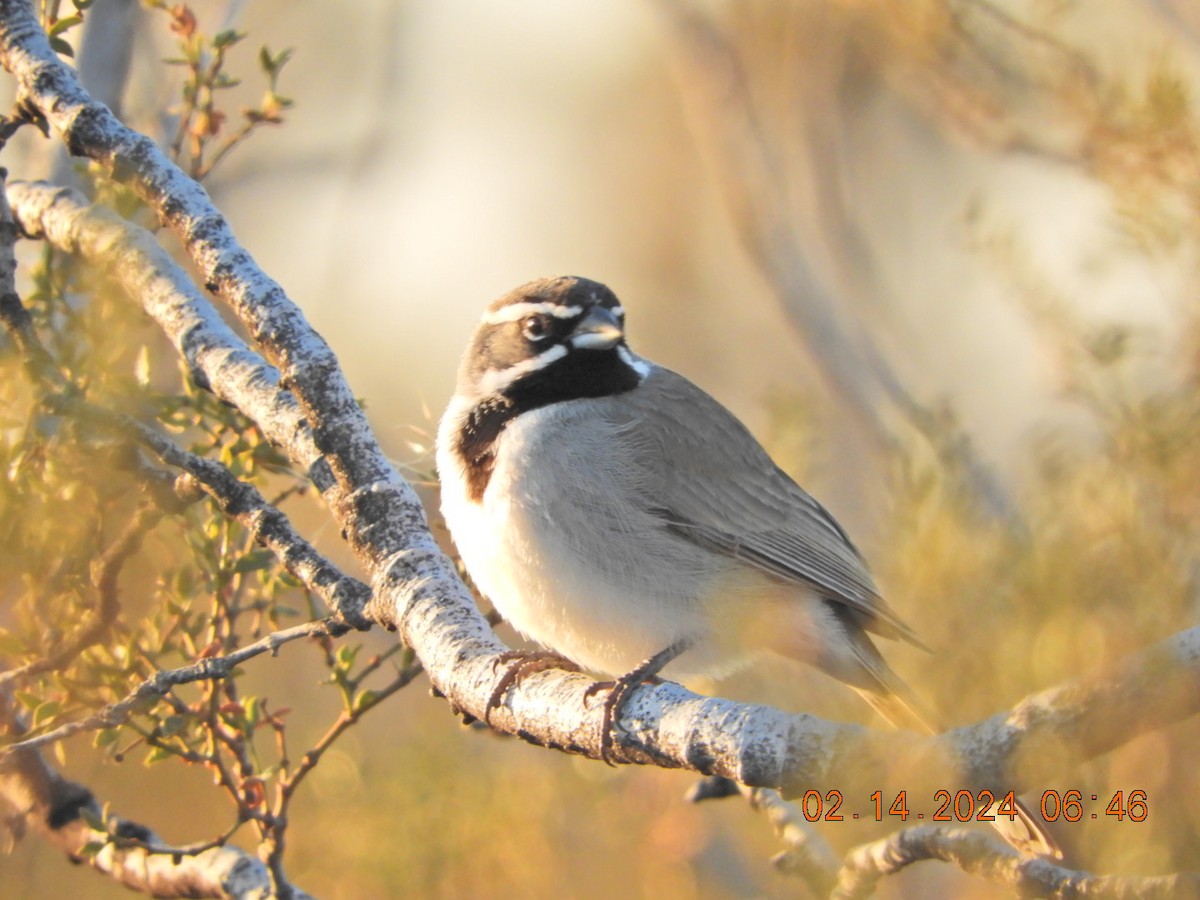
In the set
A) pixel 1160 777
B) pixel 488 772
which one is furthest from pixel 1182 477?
pixel 488 772

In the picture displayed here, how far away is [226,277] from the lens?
3.57m

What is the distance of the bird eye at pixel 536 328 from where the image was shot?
14.3 feet

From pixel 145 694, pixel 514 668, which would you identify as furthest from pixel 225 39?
pixel 514 668

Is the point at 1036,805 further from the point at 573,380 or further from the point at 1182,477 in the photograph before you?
the point at 573,380

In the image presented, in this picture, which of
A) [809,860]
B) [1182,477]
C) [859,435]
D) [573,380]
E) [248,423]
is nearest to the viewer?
[1182,477]

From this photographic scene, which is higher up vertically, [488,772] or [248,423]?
[248,423]

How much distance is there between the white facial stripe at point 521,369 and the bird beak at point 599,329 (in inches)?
4.0

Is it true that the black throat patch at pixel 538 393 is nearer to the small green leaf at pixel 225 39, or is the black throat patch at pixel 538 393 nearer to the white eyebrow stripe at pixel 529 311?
the white eyebrow stripe at pixel 529 311

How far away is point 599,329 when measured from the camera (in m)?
4.27

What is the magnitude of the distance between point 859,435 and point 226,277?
11.5 ft
